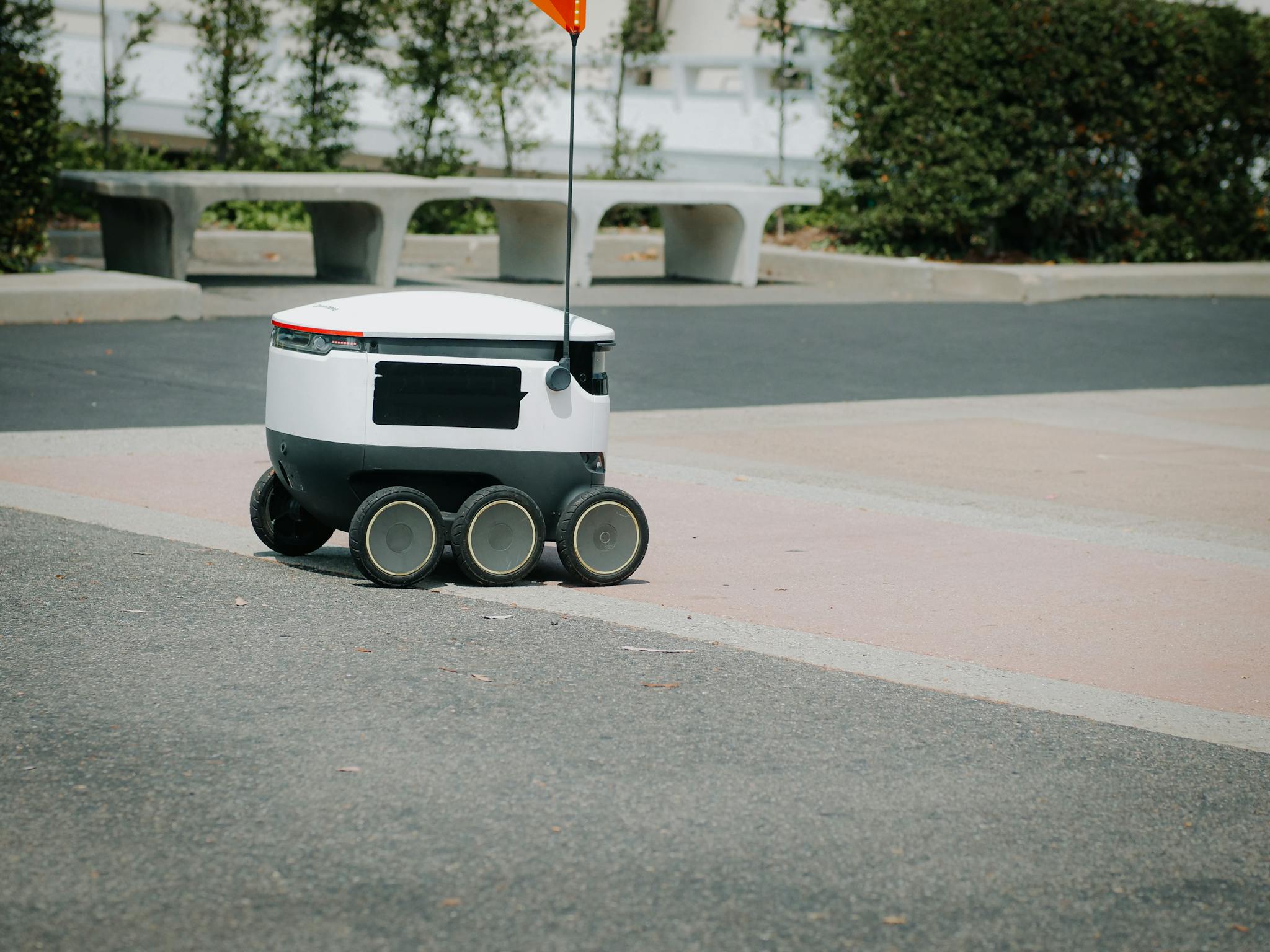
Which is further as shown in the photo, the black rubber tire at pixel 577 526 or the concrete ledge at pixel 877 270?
the concrete ledge at pixel 877 270

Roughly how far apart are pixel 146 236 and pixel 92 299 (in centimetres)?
287

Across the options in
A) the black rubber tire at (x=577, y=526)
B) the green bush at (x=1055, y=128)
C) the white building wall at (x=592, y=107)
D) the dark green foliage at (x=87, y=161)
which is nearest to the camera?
the black rubber tire at (x=577, y=526)

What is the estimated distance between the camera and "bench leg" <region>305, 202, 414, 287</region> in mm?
16828

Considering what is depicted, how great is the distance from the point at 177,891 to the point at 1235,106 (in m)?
19.4

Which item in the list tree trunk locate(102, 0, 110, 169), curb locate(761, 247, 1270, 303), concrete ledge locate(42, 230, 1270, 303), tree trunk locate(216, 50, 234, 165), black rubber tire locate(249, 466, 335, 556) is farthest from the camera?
tree trunk locate(216, 50, 234, 165)

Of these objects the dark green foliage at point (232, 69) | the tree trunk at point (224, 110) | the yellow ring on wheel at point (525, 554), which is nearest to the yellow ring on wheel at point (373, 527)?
the yellow ring on wheel at point (525, 554)

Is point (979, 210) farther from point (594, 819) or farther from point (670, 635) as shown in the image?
point (594, 819)

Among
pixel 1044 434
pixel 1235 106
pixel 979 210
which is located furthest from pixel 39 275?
pixel 1235 106

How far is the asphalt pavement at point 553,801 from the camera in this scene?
10.8 ft

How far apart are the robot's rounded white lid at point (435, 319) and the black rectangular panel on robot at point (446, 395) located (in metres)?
0.12

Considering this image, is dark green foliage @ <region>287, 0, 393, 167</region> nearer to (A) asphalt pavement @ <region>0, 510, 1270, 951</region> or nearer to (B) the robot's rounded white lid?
(B) the robot's rounded white lid

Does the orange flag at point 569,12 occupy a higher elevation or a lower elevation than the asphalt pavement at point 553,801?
higher

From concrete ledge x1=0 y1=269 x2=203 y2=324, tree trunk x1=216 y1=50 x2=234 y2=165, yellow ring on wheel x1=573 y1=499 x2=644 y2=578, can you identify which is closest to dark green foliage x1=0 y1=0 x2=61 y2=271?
concrete ledge x1=0 y1=269 x2=203 y2=324

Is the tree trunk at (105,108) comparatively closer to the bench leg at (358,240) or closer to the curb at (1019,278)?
the bench leg at (358,240)
